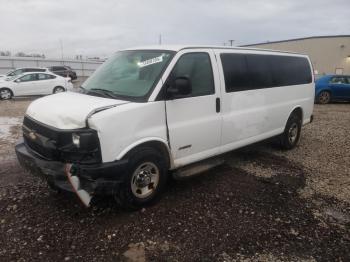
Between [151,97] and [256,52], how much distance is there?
2.61 m

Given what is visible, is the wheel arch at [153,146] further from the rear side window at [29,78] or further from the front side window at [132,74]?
the rear side window at [29,78]

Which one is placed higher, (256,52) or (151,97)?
(256,52)

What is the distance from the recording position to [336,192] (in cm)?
481

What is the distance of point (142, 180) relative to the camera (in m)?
3.98

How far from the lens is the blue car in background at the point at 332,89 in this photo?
16.3 meters

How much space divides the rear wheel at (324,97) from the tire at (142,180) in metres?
14.5

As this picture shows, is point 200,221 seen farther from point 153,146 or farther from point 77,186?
point 77,186

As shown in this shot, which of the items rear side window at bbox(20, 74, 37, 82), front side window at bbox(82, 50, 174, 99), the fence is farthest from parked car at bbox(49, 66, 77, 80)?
front side window at bbox(82, 50, 174, 99)

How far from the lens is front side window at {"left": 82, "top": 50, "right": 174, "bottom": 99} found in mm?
4020

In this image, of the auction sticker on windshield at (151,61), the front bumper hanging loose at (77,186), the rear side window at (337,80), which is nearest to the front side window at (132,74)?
the auction sticker on windshield at (151,61)

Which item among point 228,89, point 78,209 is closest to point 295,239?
point 228,89

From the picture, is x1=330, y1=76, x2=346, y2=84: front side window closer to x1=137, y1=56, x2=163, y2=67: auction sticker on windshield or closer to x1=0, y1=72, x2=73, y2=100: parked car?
x1=137, y1=56, x2=163, y2=67: auction sticker on windshield

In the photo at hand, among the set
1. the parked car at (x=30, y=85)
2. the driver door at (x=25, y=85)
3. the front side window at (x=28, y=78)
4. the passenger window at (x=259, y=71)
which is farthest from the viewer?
the front side window at (x=28, y=78)

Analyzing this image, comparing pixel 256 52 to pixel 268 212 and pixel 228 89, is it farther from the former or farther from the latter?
pixel 268 212
